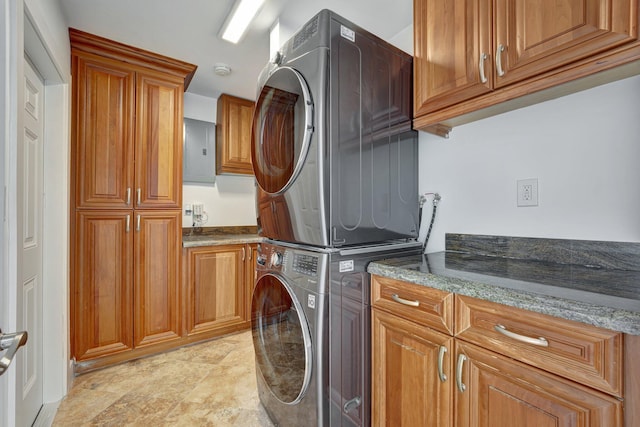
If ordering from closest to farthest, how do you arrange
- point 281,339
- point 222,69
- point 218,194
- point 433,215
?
point 281,339 < point 433,215 < point 222,69 < point 218,194

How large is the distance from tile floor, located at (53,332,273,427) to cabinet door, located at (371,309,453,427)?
81 cm

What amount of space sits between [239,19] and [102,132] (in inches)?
51.0

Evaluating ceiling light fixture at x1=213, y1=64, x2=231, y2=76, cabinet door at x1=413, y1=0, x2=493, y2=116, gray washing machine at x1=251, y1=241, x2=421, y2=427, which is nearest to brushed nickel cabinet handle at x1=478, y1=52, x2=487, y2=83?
cabinet door at x1=413, y1=0, x2=493, y2=116

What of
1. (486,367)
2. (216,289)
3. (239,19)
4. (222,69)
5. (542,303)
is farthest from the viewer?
(216,289)

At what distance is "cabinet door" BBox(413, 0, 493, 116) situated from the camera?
1.13 metres

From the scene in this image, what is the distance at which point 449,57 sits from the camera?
1.25 m

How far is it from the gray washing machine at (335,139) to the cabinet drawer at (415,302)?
234 mm

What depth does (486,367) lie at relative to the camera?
88 centimetres

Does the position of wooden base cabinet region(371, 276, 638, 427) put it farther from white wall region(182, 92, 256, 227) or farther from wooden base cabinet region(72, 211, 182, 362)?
white wall region(182, 92, 256, 227)

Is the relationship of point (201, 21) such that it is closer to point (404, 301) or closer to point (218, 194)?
point (218, 194)

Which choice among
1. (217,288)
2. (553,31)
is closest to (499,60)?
(553,31)

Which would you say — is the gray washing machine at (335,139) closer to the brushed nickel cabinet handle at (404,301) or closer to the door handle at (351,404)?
the brushed nickel cabinet handle at (404,301)

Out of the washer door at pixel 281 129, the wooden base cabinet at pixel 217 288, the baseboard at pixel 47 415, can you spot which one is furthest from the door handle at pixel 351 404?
the wooden base cabinet at pixel 217 288

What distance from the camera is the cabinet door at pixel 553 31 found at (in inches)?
32.8
